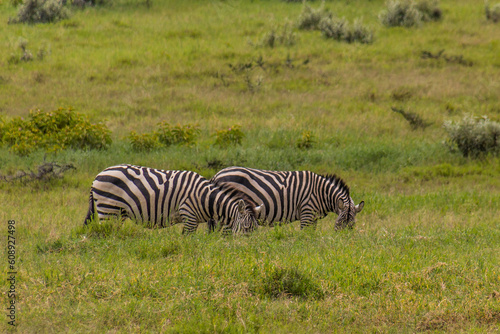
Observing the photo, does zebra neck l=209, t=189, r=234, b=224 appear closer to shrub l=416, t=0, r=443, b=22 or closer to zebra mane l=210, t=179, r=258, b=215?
zebra mane l=210, t=179, r=258, b=215

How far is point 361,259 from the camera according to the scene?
6762 millimetres

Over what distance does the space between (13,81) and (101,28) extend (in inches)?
278

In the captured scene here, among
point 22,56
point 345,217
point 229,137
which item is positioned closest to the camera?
point 345,217

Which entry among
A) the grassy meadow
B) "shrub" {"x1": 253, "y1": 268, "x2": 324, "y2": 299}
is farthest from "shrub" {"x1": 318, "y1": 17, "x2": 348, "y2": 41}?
"shrub" {"x1": 253, "y1": 268, "x2": 324, "y2": 299}

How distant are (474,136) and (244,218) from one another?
30.6ft

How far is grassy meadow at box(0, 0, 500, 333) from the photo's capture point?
18.3 feet

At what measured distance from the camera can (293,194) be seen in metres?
9.51

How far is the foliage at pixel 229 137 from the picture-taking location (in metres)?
15.2

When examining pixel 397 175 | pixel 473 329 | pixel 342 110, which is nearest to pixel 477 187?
pixel 397 175

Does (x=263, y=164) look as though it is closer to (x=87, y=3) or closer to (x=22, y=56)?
(x=22, y=56)

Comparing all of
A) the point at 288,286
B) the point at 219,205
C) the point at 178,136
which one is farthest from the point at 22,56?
the point at 288,286

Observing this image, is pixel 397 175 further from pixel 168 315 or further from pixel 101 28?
pixel 101 28

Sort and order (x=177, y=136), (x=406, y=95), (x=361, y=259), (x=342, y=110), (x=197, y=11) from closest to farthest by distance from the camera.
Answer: (x=361, y=259)
(x=177, y=136)
(x=342, y=110)
(x=406, y=95)
(x=197, y=11)

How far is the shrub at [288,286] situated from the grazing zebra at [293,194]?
3052mm
